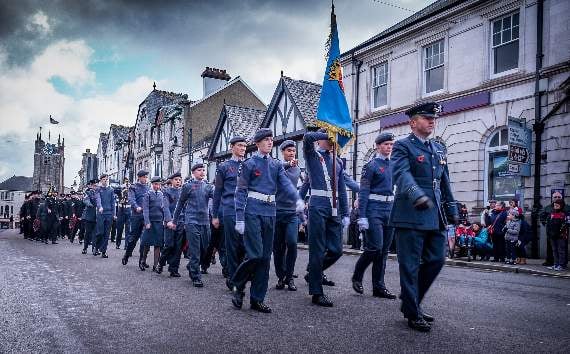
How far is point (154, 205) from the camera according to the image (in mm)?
11484

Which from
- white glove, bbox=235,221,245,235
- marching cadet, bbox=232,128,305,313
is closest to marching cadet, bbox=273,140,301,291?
marching cadet, bbox=232,128,305,313

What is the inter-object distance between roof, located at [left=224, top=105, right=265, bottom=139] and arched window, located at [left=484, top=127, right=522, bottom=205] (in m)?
18.5

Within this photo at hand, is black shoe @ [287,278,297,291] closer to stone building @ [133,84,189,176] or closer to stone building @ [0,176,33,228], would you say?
stone building @ [133,84,189,176]

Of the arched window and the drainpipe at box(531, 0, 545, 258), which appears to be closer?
the drainpipe at box(531, 0, 545, 258)

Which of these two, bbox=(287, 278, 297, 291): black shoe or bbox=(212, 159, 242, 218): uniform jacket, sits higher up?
bbox=(212, 159, 242, 218): uniform jacket

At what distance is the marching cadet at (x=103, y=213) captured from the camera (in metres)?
14.6

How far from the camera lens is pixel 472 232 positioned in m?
15.1

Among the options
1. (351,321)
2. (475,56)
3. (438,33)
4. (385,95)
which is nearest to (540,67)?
(475,56)

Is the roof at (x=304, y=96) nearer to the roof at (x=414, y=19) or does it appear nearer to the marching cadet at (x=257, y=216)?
the roof at (x=414, y=19)

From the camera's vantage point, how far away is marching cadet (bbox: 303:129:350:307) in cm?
644

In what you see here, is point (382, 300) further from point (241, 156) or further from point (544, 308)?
point (241, 156)

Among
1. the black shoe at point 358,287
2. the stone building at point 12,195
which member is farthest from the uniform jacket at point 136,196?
the stone building at point 12,195

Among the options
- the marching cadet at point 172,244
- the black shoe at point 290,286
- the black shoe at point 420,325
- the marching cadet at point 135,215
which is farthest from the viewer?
the marching cadet at point 135,215

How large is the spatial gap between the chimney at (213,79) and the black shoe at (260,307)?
39.0m
